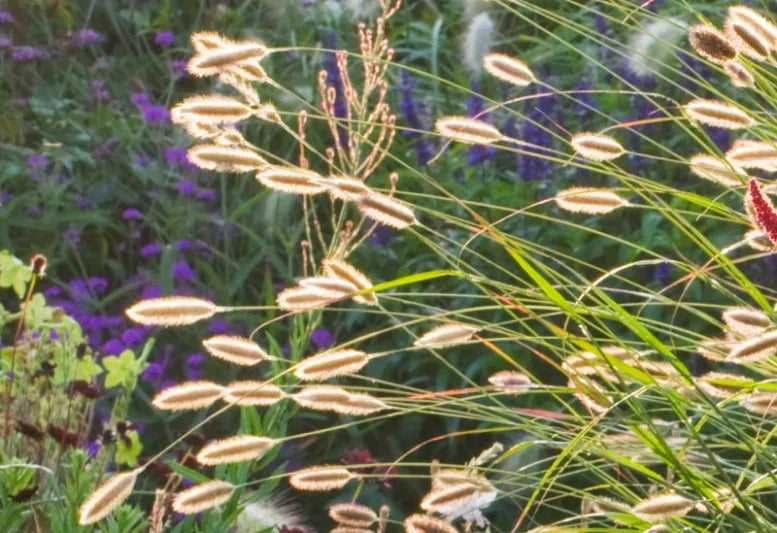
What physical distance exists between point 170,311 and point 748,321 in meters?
0.74

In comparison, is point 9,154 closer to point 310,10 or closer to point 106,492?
point 310,10

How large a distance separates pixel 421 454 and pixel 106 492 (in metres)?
1.96

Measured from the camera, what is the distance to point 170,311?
1.98 meters

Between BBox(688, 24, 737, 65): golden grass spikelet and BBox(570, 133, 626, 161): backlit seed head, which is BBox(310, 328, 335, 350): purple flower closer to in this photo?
BBox(570, 133, 626, 161): backlit seed head

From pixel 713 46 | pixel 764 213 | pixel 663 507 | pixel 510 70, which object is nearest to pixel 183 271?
pixel 510 70

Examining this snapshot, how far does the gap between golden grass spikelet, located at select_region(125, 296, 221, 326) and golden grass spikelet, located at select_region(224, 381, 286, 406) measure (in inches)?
3.9

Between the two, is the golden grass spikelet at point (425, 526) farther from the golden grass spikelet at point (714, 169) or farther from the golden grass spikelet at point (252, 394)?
the golden grass spikelet at point (714, 169)

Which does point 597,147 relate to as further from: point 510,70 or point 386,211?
point 386,211

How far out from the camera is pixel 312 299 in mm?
1985

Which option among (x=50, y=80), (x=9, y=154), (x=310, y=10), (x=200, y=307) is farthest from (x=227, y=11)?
(x=200, y=307)

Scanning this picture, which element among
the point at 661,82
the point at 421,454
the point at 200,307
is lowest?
the point at 421,454

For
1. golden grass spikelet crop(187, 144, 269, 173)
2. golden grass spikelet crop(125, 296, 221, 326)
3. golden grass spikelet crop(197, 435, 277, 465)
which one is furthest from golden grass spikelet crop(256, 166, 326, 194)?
golden grass spikelet crop(197, 435, 277, 465)

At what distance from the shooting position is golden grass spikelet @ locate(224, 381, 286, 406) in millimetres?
1972

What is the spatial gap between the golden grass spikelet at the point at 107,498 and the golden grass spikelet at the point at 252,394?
→ 17 cm
